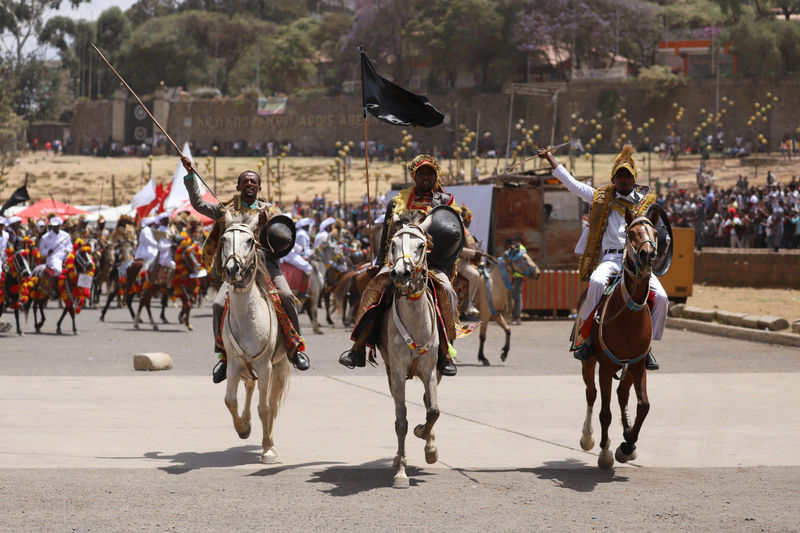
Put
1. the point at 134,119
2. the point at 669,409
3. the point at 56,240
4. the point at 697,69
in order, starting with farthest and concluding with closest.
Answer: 1. the point at 134,119
2. the point at 697,69
3. the point at 56,240
4. the point at 669,409

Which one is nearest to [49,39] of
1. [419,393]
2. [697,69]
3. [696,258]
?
[697,69]

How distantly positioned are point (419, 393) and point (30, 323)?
506 inches

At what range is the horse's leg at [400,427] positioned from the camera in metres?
7.91

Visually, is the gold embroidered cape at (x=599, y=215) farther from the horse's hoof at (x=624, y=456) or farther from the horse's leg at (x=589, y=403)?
the horse's hoof at (x=624, y=456)

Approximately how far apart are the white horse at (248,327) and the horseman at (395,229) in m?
0.61

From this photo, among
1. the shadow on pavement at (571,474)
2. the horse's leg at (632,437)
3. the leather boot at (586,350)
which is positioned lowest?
the shadow on pavement at (571,474)

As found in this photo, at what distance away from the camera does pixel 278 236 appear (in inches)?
361

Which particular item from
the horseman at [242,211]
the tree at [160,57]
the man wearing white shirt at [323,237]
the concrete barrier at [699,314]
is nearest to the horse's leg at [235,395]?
the horseman at [242,211]

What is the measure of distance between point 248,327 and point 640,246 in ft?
9.11

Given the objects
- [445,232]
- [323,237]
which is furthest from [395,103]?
[323,237]

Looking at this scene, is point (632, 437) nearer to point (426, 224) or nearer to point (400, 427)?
point (400, 427)

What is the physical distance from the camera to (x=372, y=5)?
317 ft

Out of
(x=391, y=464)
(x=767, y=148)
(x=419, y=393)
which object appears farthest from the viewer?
(x=767, y=148)

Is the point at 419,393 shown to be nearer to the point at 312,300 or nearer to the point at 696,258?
the point at 312,300
